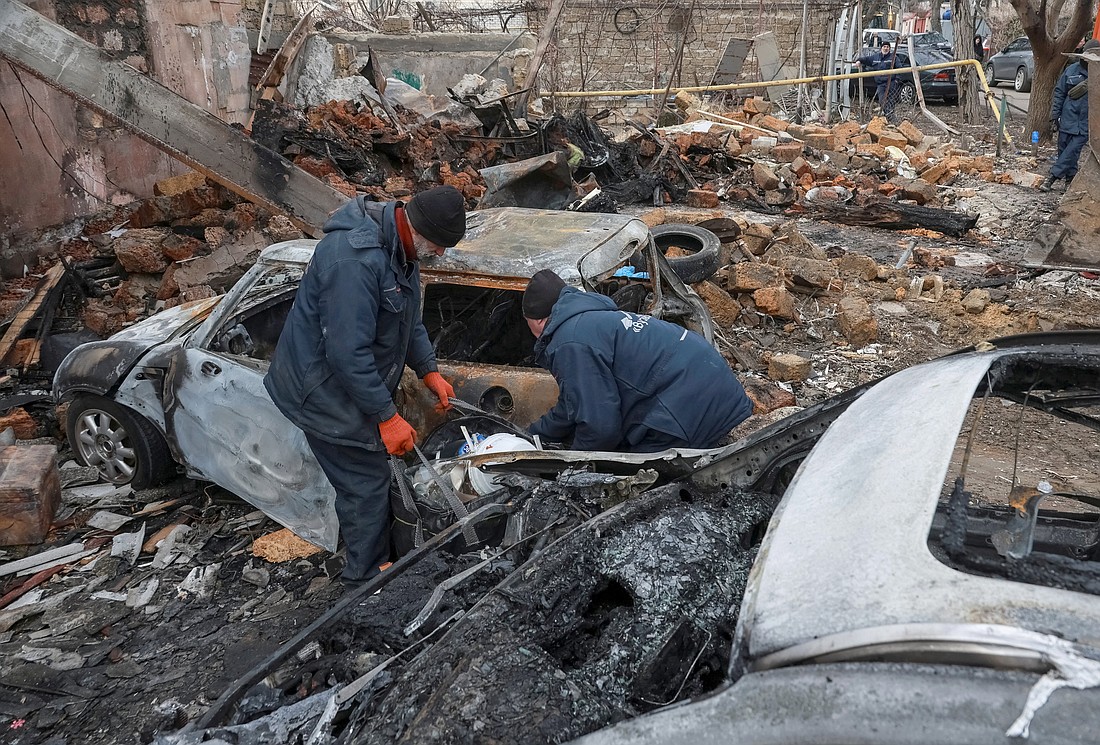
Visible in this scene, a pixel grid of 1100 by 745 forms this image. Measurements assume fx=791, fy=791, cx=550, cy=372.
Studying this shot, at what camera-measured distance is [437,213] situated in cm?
338

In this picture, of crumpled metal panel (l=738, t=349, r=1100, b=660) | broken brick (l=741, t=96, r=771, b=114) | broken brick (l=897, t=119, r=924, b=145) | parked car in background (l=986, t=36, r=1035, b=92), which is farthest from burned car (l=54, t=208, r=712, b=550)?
parked car in background (l=986, t=36, r=1035, b=92)

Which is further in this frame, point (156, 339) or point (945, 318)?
point (945, 318)

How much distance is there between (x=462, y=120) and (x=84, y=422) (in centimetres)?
910

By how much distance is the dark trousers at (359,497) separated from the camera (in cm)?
366

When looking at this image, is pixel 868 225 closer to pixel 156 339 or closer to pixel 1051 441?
pixel 1051 441

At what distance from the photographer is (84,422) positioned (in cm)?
477

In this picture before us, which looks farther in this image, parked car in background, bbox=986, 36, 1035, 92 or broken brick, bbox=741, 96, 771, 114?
parked car in background, bbox=986, 36, 1035, 92

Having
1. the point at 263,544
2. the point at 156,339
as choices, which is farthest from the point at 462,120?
the point at 263,544

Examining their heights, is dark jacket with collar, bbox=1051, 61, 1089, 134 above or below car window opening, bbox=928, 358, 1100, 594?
above

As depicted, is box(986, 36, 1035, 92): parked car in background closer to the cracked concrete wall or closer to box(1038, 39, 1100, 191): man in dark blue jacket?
box(1038, 39, 1100, 191): man in dark blue jacket

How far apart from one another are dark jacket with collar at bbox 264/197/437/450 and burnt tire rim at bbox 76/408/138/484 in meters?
1.60

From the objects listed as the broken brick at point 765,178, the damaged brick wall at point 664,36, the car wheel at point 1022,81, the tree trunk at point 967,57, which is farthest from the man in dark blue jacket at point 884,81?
the broken brick at point 765,178

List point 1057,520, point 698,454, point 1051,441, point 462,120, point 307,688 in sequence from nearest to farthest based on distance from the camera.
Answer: point 307,688 → point 1057,520 → point 698,454 → point 1051,441 → point 462,120

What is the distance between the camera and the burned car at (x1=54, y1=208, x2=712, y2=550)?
4070mm
